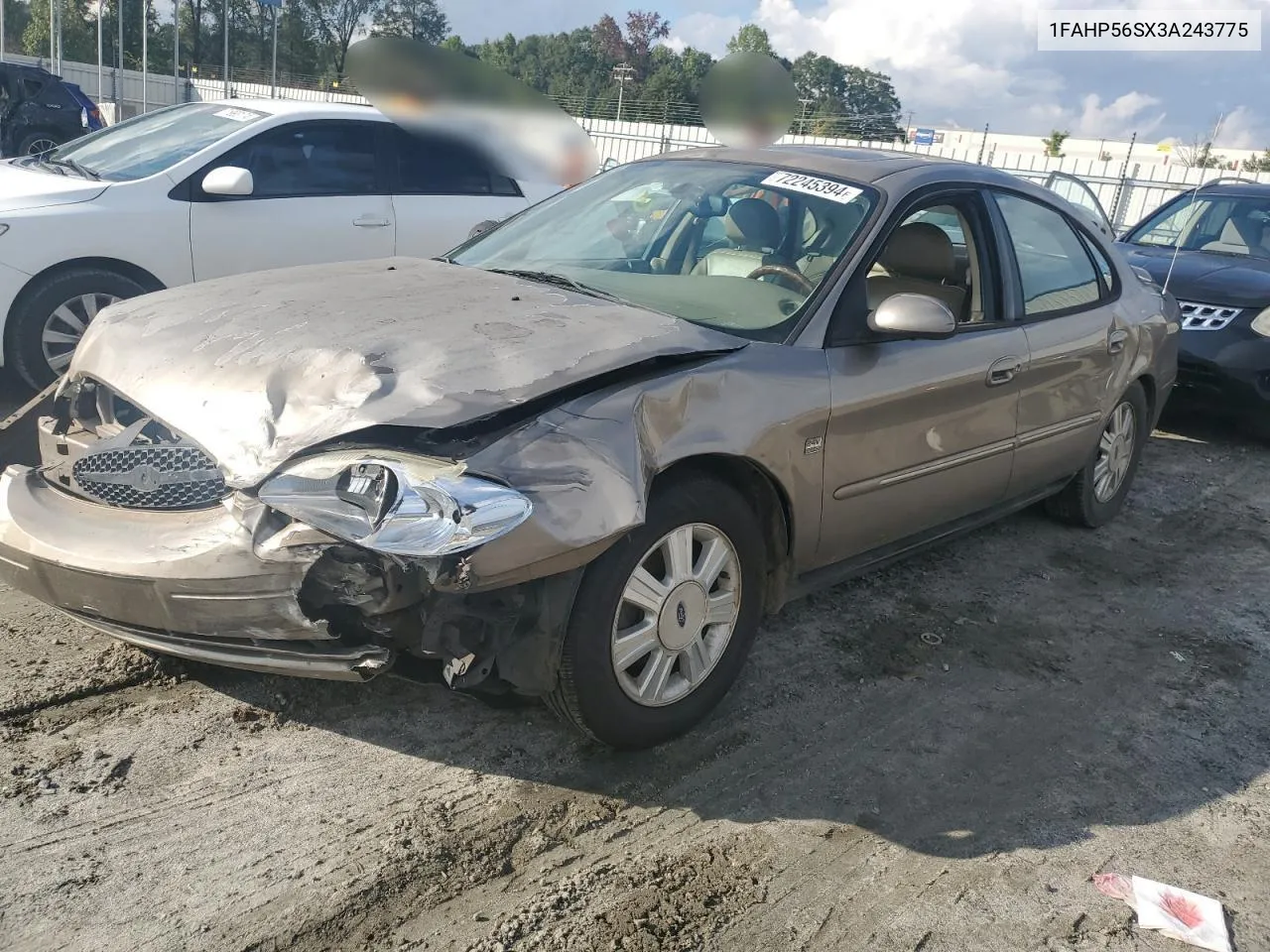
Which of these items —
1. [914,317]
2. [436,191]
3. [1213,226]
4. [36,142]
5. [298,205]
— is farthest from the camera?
[36,142]

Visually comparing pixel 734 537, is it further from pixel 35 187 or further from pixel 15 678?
pixel 35 187

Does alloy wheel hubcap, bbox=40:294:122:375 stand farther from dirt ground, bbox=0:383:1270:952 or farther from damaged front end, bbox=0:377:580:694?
damaged front end, bbox=0:377:580:694

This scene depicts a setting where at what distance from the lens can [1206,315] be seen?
276 inches

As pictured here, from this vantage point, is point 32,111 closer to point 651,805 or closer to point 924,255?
point 924,255

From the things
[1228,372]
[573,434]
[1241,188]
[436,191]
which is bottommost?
[1228,372]

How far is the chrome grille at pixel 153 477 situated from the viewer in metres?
2.55

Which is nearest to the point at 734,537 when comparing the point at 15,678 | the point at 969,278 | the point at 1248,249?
the point at 969,278

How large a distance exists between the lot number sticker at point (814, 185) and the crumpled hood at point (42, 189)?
392cm

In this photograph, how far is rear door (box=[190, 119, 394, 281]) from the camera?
593 centimetres

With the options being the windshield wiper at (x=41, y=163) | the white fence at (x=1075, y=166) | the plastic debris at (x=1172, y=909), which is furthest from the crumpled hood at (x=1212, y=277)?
the white fence at (x=1075, y=166)

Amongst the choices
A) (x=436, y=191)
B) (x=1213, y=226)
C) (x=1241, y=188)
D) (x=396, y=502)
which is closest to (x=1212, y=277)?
(x=1213, y=226)

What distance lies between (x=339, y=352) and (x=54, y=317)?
144 inches

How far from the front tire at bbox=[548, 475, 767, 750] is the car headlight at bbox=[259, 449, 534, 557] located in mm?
370

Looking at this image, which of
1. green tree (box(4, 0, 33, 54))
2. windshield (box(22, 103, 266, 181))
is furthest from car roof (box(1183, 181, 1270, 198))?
green tree (box(4, 0, 33, 54))
